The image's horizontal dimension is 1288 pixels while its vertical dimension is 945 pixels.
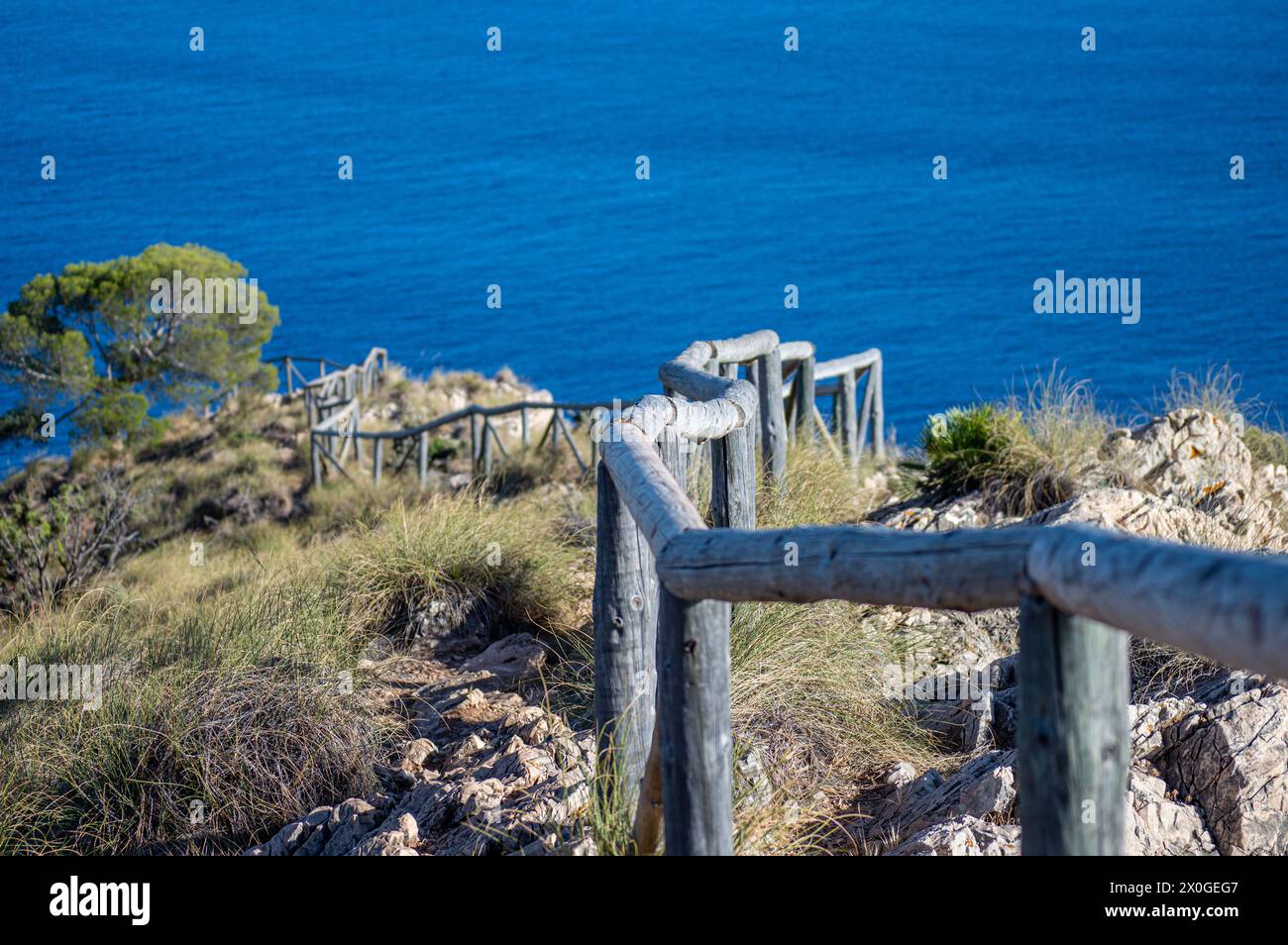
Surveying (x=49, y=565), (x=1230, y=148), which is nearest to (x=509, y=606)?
(x=49, y=565)

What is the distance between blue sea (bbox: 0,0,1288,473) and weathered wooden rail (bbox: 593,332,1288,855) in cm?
4705

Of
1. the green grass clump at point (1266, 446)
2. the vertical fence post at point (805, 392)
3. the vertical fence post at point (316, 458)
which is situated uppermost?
the vertical fence post at point (316, 458)

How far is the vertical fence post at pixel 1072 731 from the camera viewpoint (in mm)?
1783

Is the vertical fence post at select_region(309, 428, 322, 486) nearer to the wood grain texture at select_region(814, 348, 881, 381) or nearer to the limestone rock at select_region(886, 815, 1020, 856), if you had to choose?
the wood grain texture at select_region(814, 348, 881, 381)

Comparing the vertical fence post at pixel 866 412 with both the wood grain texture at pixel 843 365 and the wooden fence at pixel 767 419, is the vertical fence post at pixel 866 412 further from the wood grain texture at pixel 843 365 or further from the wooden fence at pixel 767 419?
the wood grain texture at pixel 843 365

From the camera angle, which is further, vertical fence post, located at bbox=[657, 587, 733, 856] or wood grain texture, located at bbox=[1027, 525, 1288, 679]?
vertical fence post, located at bbox=[657, 587, 733, 856]

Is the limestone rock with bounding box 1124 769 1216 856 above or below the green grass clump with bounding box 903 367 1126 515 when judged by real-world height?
below

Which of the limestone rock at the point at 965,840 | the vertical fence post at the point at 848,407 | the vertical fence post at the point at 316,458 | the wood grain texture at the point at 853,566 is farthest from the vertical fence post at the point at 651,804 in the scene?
the vertical fence post at the point at 316,458

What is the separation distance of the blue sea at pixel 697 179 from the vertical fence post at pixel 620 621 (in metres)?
46.3

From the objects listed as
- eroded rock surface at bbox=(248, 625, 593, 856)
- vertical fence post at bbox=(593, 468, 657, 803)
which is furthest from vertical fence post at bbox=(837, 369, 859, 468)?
vertical fence post at bbox=(593, 468, 657, 803)

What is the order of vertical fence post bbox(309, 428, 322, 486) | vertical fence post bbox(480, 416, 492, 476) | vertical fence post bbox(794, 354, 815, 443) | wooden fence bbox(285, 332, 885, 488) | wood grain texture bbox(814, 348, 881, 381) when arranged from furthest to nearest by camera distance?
vertical fence post bbox(309, 428, 322, 486)
vertical fence post bbox(480, 416, 492, 476)
wood grain texture bbox(814, 348, 881, 381)
vertical fence post bbox(794, 354, 815, 443)
wooden fence bbox(285, 332, 885, 488)

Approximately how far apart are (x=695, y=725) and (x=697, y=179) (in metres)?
94.2

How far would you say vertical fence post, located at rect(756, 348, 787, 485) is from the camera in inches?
277

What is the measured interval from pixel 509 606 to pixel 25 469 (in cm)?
2970
